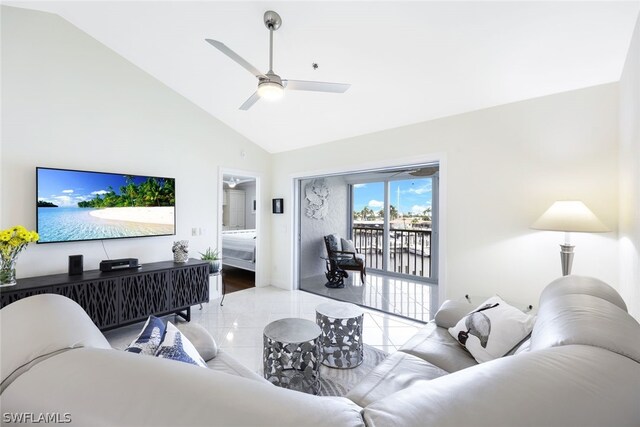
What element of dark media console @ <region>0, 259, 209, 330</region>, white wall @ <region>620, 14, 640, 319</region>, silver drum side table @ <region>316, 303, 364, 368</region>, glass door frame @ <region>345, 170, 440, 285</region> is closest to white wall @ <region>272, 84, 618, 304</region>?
white wall @ <region>620, 14, 640, 319</region>

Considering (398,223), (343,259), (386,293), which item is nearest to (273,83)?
(343,259)

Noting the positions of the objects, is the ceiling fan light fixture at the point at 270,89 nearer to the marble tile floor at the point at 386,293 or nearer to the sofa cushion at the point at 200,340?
the sofa cushion at the point at 200,340

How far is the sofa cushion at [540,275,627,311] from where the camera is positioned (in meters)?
1.04

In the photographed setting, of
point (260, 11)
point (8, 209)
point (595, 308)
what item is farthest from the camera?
point (8, 209)

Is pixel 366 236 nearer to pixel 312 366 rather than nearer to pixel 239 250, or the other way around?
pixel 239 250

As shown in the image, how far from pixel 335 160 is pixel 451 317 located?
2643mm

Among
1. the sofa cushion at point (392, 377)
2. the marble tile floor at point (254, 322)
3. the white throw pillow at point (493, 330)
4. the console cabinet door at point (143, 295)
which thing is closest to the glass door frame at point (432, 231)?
the marble tile floor at point (254, 322)

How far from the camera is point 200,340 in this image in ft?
5.53

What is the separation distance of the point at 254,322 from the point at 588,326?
311 cm

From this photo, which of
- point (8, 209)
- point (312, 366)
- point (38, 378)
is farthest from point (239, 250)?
point (38, 378)

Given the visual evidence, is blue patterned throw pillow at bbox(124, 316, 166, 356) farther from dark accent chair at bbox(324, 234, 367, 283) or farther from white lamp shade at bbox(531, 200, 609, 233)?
dark accent chair at bbox(324, 234, 367, 283)

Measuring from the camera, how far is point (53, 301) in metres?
0.98

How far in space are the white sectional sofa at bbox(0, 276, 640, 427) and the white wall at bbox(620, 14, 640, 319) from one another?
4.31 feet

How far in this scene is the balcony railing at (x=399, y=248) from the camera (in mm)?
5574
